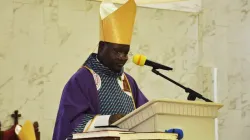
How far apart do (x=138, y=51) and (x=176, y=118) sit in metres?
2.88

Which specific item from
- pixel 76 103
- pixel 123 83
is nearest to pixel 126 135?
pixel 76 103

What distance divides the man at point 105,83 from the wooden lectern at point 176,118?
1.24ft

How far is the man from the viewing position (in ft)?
9.09

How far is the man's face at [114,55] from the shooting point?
2957 mm

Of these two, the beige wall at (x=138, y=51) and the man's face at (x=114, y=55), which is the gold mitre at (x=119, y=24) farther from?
the beige wall at (x=138, y=51)

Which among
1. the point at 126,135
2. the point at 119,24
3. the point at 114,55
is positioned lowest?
the point at 126,135

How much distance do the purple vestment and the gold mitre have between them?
224 millimetres

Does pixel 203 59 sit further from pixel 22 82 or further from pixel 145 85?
pixel 22 82

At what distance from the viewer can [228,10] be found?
5605 mm

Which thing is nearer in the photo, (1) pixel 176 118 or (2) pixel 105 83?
(1) pixel 176 118

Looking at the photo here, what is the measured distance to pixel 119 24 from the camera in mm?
2994

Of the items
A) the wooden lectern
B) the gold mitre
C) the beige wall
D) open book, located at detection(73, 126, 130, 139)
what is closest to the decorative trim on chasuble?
the gold mitre

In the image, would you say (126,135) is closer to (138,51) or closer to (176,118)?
(176,118)

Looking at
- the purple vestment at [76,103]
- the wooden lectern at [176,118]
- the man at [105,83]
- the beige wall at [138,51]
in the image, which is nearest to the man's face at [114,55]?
the man at [105,83]
